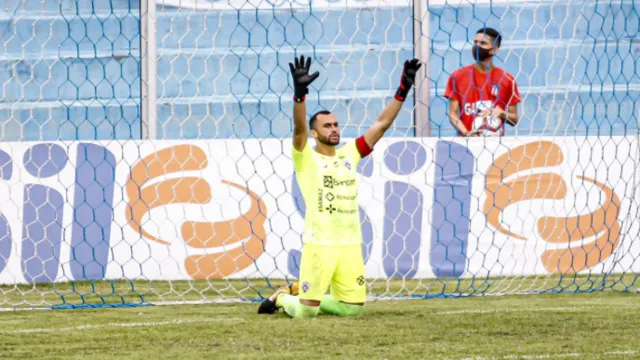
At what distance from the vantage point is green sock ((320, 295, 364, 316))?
6.41 meters

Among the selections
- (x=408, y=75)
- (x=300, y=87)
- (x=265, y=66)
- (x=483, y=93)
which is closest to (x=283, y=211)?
(x=483, y=93)

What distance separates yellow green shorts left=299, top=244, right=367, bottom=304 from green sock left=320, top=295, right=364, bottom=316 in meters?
0.03

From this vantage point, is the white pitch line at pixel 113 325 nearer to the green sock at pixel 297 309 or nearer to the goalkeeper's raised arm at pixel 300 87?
the green sock at pixel 297 309

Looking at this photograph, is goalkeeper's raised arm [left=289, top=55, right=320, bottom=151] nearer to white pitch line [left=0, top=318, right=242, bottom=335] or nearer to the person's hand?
white pitch line [left=0, top=318, right=242, bottom=335]

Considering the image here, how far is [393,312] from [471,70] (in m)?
3.11

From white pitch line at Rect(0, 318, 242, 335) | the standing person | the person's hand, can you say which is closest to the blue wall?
the standing person

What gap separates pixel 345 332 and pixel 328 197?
1.20 metres

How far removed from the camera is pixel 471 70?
9062 millimetres

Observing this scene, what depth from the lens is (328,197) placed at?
643 centimetres

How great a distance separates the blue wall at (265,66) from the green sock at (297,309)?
3958mm

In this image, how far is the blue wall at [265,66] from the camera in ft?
34.2

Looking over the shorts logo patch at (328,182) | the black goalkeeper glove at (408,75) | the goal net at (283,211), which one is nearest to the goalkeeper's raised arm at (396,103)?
the black goalkeeper glove at (408,75)

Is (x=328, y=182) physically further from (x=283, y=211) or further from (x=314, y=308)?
(x=283, y=211)

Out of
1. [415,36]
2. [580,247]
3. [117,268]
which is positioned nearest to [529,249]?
[580,247]
